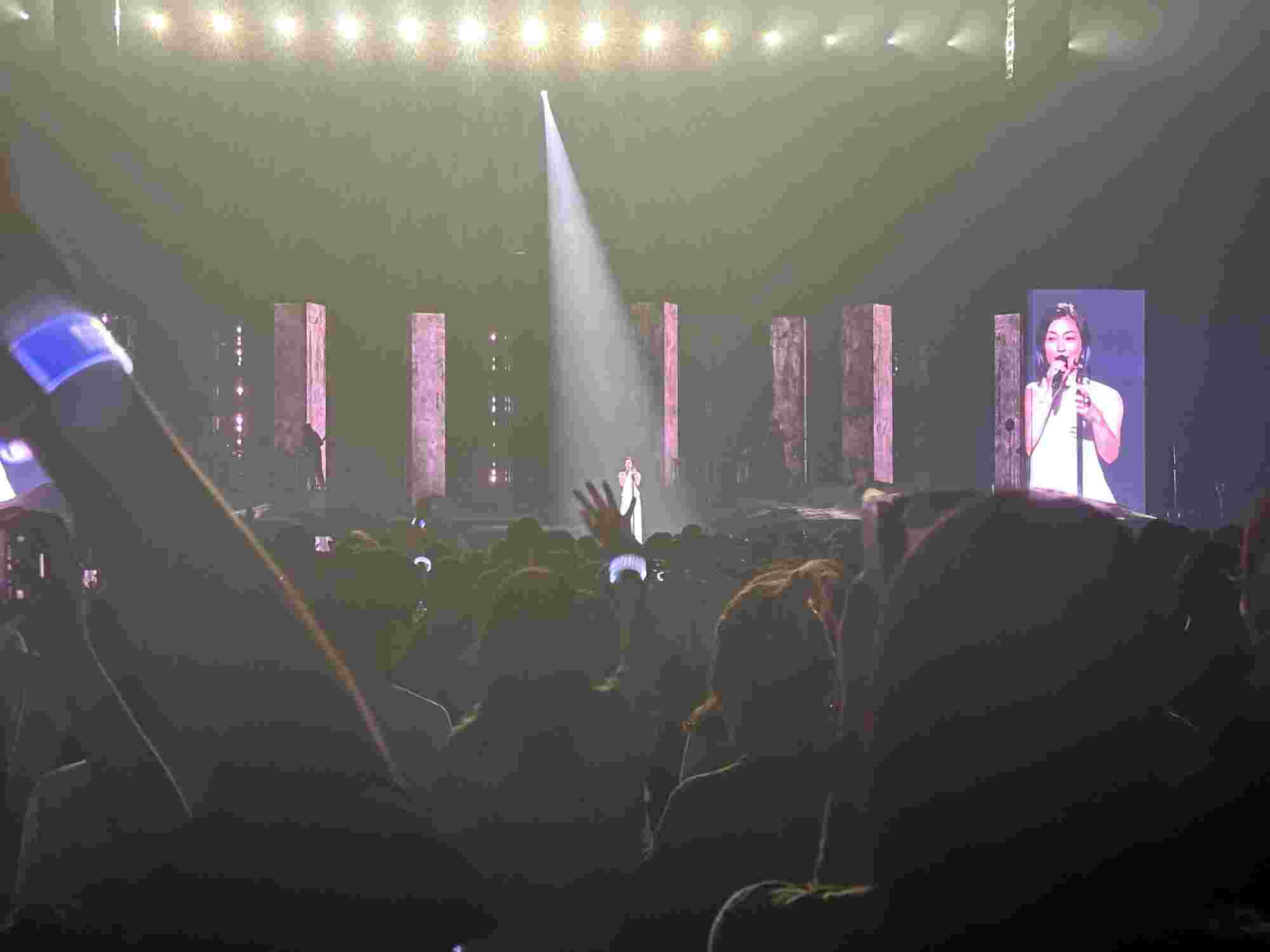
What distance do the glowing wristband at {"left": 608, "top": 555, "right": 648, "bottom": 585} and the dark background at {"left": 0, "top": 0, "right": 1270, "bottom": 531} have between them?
8.40 m

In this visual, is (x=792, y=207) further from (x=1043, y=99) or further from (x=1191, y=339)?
(x=1191, y=339)

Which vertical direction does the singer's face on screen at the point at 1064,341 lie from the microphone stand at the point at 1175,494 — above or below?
above

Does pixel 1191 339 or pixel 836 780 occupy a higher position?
pixel 1191 339

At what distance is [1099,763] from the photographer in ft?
2.61

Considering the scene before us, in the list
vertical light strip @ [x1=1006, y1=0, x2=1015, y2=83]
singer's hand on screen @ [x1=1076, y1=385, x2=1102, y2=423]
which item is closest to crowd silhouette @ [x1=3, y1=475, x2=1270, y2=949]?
vertical light strip @ [x1=1006, y1=0, x2=1015, y2=83]

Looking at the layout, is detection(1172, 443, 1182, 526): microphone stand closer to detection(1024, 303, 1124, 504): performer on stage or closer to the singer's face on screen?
detection(1024, 303, 1124, 504): performer on stage

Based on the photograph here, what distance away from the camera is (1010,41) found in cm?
1028

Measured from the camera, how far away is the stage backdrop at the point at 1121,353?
36.8 ft

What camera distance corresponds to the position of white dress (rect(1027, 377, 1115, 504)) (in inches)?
444

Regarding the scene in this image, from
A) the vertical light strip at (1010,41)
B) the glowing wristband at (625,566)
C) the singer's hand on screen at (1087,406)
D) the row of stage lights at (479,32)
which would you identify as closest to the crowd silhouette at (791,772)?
the glowing wristband at (625,566)

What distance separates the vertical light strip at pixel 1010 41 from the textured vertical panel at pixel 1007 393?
299 centimetres

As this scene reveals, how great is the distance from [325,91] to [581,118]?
2.59m

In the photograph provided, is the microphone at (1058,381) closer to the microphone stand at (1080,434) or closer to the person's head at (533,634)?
the microphone stand at (1080,434)

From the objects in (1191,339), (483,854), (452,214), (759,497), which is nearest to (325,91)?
(452,214)
